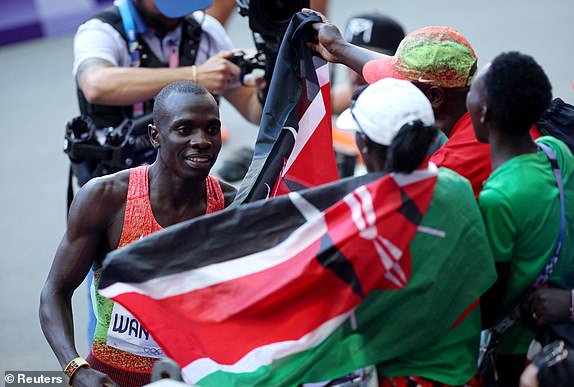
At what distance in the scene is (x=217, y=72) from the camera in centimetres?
498

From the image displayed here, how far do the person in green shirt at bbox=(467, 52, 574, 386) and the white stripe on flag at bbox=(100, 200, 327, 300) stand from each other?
503 mm

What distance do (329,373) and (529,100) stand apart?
38.4 inches

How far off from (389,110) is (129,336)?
142 cm

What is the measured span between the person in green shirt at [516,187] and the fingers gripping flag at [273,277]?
0.80 ft

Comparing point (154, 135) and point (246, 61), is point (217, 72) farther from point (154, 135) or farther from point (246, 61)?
point (154, 135)

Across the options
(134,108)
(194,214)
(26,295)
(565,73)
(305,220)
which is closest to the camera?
(305,220)

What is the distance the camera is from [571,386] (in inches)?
104

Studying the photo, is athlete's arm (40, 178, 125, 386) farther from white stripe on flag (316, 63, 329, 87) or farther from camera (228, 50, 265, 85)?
camera (228, 50, 265, 85)

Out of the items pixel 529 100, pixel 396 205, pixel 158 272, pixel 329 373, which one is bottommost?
pixel 329 373

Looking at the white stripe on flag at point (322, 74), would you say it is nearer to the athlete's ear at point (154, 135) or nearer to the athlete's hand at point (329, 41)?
the athlete's hand at point (329, 41)

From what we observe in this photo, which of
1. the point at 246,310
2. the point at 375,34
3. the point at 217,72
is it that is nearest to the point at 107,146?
the point at 217,72

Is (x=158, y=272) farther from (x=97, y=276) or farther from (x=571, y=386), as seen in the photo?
(x=571, y=386)

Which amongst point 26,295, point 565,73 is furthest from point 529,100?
point 565,73

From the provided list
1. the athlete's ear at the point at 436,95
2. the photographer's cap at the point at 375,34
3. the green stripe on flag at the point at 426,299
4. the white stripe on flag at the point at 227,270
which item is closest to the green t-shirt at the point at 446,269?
the green stripe on flag at the point at 426,299
